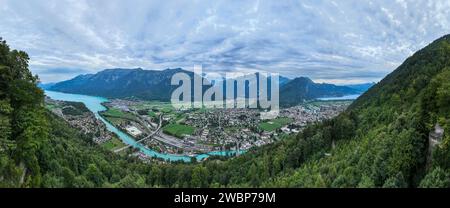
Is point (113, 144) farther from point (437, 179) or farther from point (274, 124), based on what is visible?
point (437, 179)

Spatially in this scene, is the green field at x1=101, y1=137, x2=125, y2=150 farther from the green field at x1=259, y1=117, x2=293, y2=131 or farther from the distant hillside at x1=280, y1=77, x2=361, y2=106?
Result: the distant hillside at x1=280, y1=77, x2=361, y2=106

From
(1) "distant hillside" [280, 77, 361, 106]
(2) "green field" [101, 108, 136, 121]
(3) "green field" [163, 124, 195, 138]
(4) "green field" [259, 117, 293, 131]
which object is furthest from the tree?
(1) "distant hillside" [280, 77, 361, 106]

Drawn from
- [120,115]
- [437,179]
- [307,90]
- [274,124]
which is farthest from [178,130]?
[307,90]

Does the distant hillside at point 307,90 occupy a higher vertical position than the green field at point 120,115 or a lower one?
higher

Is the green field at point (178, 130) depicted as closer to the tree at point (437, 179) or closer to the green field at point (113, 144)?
the green field at point (113, 144)

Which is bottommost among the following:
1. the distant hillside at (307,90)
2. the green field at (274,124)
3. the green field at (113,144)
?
the green field at (113,144)

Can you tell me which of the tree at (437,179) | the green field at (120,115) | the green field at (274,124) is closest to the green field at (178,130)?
the green field at (120,115)
